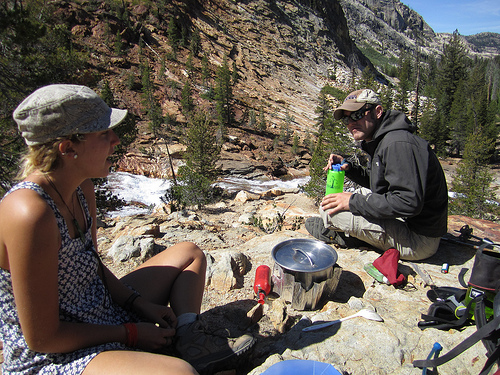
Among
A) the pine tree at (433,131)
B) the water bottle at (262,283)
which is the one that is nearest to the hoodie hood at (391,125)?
the water bottle at (262,283)

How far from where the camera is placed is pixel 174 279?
2131 millimetres

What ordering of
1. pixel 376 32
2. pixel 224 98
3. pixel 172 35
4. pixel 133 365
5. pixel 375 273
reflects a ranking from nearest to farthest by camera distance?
pixel 133 365 < pixel 375 273 < pixel 224 98 < pixel 172 35 < pixel 376 32

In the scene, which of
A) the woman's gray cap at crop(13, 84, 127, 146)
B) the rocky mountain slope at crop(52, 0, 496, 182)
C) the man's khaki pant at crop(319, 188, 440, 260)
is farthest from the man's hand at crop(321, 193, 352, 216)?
the rocky mountain slope at crop(52, 0, 496, 182)

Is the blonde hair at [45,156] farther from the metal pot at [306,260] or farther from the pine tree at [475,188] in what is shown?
the pine tree at [475,188]

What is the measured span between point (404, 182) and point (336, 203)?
2.09 ft

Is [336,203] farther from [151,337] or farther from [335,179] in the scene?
[151,337]

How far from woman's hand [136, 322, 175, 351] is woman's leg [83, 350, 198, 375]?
0.20 meters

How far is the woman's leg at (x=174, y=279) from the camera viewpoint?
6.65ft

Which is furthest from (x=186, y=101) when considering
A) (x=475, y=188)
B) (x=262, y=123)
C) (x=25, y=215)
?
(x=25, y=215)

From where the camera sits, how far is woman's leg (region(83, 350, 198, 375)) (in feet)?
4.37

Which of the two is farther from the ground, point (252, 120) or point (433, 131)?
point (433, 131)

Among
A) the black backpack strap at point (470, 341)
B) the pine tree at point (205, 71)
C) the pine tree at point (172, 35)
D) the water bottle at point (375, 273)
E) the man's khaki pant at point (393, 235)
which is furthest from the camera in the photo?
the pine tree at point (172, 35)

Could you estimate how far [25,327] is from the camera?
131 cm

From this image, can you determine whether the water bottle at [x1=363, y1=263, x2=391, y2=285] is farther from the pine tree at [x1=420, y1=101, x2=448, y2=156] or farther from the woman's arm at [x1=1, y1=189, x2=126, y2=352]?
the pine tree at [x1=420, y1=101, x2=448, y2=156]
